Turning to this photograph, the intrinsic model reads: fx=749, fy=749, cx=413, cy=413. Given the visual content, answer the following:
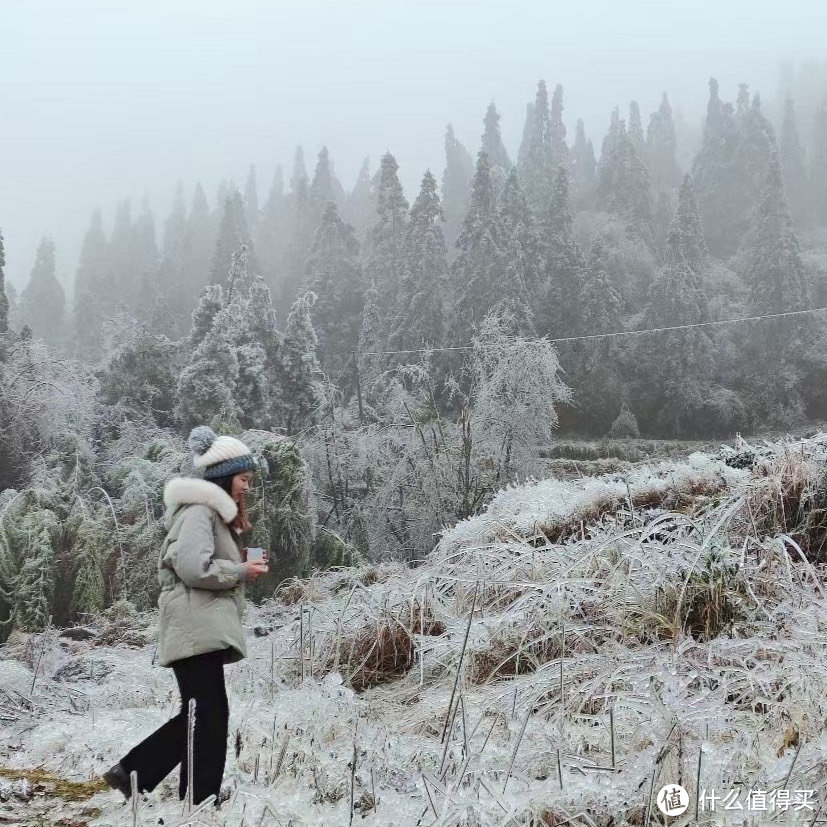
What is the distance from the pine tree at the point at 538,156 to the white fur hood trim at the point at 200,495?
48.0 feet

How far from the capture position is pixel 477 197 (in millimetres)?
15523

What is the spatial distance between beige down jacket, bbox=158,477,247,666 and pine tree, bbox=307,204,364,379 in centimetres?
1154

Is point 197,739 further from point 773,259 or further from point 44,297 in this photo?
point 44,297

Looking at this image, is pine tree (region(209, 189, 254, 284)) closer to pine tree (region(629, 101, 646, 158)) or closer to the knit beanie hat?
pine tree (region(629, 101, 646, 158))

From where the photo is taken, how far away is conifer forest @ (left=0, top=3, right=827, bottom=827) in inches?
89.5

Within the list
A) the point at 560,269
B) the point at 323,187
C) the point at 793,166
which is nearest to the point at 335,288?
the point at 560,269

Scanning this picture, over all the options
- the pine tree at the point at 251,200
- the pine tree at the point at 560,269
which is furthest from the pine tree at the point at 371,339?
the pine tree at the point at 251,200

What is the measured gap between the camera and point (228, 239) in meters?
18.1

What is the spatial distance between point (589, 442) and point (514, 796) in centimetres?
998

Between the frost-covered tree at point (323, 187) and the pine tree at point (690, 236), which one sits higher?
the frost-covered tree at point (323, 187)

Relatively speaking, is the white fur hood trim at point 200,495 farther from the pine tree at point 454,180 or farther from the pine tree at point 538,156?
the pine tree at point 454,180

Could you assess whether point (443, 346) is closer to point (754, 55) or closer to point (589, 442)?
point (589, 442)

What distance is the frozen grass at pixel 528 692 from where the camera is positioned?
76.6 inches

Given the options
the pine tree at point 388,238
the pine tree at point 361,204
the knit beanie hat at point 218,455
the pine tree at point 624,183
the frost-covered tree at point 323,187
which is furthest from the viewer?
the frost-covered tree at point 323,187
